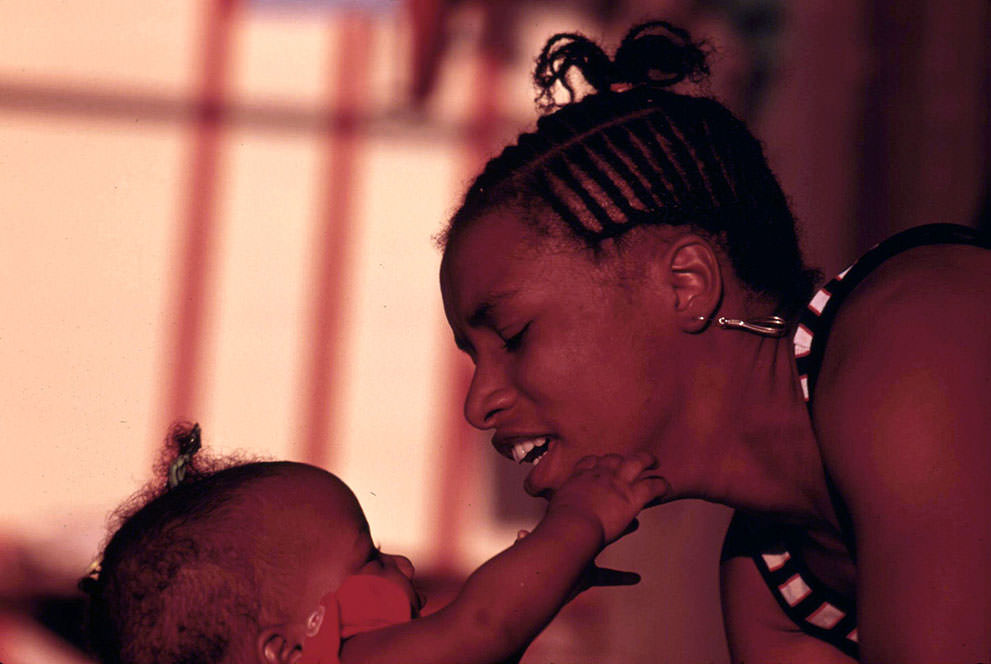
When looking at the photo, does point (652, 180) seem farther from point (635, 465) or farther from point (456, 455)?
point (456, 455)

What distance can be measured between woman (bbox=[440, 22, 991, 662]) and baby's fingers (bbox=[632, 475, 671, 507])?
0.04 metres

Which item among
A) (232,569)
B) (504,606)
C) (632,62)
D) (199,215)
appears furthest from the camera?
(199,215)

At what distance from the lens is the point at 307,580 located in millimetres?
1238

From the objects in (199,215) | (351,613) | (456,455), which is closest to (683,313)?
(351,613)

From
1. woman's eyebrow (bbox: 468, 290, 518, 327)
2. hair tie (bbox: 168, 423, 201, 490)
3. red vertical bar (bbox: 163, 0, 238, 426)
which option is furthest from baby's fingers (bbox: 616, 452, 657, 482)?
red vertical bar (bbox: 163, 0, 238, 426)

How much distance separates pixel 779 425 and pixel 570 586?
12.2 inches

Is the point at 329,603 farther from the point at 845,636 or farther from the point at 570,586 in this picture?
the point at 845,636

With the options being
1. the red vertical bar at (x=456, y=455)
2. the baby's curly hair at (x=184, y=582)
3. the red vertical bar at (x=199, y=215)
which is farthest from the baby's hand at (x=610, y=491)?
the red vertical bar at (x=199, y=215)

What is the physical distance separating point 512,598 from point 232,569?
0.33 m

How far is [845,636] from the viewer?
1.40 metres

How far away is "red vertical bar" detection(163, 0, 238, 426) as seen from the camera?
2.25m

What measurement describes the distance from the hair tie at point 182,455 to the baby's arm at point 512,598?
382 millimetres

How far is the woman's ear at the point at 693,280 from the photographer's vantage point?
1.25 metres

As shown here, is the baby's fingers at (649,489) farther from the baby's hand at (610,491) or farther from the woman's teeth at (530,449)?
the woman's teeth at (530,449)
